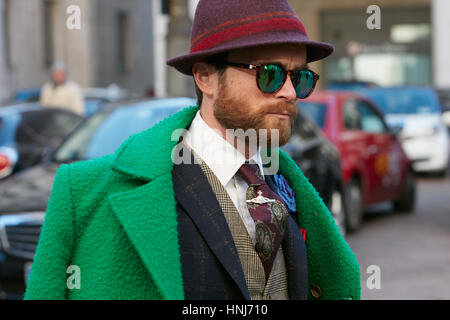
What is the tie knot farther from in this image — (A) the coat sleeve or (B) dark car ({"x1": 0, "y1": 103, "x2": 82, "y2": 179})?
(B) dark car ({"x1": 0, "y1": 103, "x2": 82, "y2": 179})

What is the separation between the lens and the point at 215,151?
214cm

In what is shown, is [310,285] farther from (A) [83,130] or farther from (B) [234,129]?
(A) [83,130]

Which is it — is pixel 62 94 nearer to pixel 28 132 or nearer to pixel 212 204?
pixel 28 132

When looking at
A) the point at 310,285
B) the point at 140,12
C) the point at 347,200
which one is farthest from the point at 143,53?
the point at 310,285

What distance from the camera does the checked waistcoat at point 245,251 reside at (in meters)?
2.05

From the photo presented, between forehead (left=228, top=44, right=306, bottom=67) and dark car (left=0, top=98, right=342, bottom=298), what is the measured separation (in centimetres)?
384

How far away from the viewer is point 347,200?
9117 millimetres

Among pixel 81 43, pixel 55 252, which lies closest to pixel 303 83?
pixel 55 252

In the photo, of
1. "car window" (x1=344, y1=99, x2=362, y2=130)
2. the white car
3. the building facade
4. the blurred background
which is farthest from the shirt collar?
the building facade

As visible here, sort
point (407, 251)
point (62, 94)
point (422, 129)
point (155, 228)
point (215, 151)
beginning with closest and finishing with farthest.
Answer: point (155, 228), point (215, 151), point (407, 251), point (62, 94), point (422, 129)

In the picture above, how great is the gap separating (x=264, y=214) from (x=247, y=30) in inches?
18.0

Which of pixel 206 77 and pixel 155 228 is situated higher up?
pixel 206 77

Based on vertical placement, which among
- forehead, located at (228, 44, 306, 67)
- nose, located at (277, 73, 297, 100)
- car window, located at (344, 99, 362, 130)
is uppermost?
forehead, located at (228, 44, 306, 67)

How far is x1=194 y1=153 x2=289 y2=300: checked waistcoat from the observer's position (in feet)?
6.72
